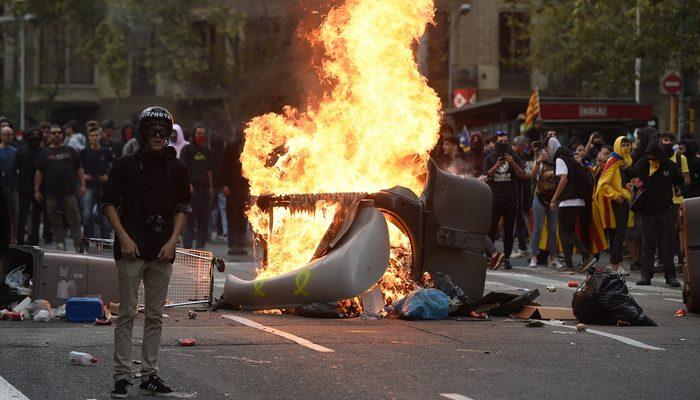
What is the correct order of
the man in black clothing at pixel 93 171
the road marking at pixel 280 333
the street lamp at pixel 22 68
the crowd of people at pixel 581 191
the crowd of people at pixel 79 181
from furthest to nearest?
the street lamp at pixel 22 68 → the man in black clothing at pixel 93 171 → the crowd of people at pixel 79 181 → the crowd of people at pixel 581 191 → the road marking at pixel 280 333

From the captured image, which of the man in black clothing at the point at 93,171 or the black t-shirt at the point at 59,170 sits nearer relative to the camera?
the black t-shirt at the point at 59,170

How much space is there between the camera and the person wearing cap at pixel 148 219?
26.9 ft

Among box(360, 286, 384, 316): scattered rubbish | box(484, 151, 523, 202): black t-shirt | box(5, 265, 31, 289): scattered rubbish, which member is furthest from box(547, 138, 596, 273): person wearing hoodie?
box(5, 265, 31, 289): scattered rubbish

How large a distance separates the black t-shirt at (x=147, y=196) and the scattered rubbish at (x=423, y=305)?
4015 millimetres

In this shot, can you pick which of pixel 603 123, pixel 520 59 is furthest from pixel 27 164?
pixel 520 59

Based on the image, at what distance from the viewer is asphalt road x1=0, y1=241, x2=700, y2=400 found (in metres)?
8.31

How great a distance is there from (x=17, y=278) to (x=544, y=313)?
4823 millimetres

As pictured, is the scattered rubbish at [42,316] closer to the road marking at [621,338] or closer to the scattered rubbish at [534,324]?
the scattered rubbish at [534,324]

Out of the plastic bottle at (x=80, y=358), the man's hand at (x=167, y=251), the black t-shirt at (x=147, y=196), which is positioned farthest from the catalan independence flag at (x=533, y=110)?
the man's hand at (x=167, y=251)

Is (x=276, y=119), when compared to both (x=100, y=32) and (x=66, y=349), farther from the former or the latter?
(x=100, y=32)

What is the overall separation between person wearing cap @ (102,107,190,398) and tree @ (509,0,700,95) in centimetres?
2199

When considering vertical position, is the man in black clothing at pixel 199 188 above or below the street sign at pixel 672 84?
below

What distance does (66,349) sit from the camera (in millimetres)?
9727

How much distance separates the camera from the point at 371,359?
371 inches
